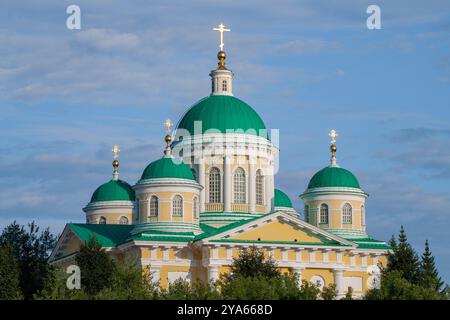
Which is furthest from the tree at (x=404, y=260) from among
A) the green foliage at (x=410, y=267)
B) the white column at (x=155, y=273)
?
the white column at (x=155, y=273)

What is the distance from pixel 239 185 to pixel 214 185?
1333 millimetres

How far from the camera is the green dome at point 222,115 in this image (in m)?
78.3

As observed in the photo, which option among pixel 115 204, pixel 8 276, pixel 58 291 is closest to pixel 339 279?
pixel 115 204

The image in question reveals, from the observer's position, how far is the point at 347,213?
79.1m

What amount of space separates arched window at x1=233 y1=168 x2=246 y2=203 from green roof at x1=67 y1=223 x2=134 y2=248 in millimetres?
5823

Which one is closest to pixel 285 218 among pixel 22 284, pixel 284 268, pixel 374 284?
pixel 284 268

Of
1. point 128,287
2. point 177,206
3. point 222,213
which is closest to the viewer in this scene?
point 128,287

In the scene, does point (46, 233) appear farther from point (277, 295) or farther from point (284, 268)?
point (277, 295)

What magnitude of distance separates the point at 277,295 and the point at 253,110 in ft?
89.8

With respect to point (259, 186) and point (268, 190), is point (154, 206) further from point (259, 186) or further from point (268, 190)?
point (268, 190)

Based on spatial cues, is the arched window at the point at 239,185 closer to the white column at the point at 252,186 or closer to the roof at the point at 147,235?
the white column at the point at 252,186
